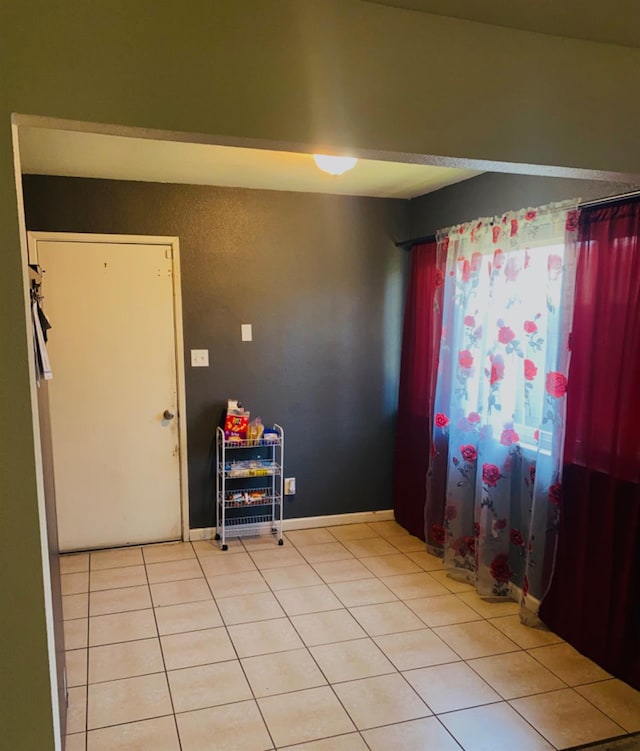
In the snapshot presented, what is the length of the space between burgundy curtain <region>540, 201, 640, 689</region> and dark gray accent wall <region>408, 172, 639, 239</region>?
6.3 inches

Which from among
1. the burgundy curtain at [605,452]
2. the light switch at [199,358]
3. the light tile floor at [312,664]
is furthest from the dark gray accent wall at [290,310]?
the burgundy curtain at [605,452]

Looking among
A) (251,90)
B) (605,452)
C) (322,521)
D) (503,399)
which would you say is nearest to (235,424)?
(322,521)

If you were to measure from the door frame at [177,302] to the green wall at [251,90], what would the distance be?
2.40m

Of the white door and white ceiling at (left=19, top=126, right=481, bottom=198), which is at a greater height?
white ceiling at (left=19, top=126, right=481, bottom=198)

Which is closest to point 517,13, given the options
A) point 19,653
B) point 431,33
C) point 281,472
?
point 431,33

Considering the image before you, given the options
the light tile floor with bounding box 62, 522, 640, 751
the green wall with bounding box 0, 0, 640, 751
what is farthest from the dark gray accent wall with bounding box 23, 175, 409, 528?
the green wall with bounding box 0, 0, 640, 751

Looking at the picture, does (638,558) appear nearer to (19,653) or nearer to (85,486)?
(19,653)

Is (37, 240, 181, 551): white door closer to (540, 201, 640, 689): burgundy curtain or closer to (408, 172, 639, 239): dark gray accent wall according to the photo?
(408, 172, 639, 239): dark gray accent wall

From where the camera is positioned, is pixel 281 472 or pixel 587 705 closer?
pixel 587 705

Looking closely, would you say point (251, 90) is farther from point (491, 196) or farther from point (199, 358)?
point (199, 358)

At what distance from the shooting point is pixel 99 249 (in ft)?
11.5

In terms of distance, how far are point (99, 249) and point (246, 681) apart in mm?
2570

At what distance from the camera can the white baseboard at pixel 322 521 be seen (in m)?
3.89

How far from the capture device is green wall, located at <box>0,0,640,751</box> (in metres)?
1.20
